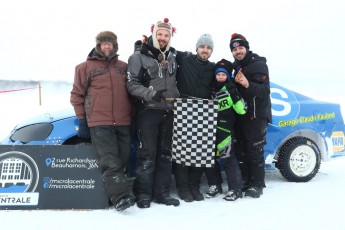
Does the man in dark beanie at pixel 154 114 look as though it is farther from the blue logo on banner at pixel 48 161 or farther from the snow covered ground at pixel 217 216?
the blue logo on banner at pixel 48 161

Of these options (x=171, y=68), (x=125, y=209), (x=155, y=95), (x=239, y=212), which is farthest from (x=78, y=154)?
(x=239, y=212)

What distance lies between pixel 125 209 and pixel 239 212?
1.13 m

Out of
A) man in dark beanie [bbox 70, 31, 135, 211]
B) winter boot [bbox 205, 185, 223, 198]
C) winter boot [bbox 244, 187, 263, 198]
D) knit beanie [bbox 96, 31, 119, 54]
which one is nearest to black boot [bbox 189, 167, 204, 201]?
winter boot [bbox 205, 185, 223, 198]

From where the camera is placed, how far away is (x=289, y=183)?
449 cm

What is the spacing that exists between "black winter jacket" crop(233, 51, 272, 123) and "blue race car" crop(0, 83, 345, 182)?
1.42ft

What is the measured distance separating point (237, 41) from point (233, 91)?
0.64 meters

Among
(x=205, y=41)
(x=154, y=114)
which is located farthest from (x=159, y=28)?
(x=154, y=114)

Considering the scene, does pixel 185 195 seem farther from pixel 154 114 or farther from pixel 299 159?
pixel 299 159

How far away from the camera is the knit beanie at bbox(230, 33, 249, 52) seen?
13.1ft

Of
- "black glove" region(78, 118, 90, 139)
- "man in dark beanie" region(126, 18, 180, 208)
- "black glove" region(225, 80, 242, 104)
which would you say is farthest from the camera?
"black glove" region(225, 80, 242, 104)

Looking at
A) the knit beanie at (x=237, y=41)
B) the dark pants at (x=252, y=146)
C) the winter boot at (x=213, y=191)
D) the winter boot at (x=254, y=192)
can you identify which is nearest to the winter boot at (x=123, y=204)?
the winter boot at (x=213, y=191)

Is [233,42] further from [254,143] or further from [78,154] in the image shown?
[78,154]

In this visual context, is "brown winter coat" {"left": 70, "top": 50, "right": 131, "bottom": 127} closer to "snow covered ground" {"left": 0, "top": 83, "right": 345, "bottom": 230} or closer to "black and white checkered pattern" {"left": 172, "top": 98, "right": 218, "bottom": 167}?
"black and white checkered pattern" {"left": 172, "top": 98, "right": 218, "bottom": 167}

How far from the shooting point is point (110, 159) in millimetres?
3486
